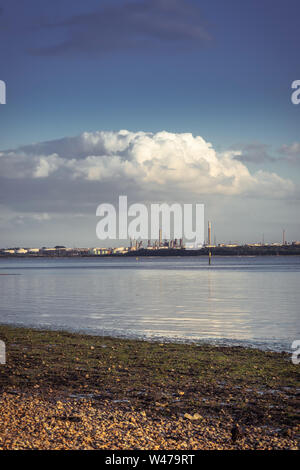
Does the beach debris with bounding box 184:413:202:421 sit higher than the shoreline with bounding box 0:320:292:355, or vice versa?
the beach debris with bounding box 184:413:202:421

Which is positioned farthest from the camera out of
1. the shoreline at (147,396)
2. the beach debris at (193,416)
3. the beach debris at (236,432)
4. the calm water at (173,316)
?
the calm water at (173,316)

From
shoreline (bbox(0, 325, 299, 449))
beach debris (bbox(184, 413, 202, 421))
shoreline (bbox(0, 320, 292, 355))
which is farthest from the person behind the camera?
shoreline (bbox(0, 320, 292, 355))

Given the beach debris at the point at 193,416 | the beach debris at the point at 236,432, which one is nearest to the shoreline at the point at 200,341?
the beach debris at the point at 193,416

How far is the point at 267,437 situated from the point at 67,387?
217 inches

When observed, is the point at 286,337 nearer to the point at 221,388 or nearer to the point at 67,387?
the point at 221,388

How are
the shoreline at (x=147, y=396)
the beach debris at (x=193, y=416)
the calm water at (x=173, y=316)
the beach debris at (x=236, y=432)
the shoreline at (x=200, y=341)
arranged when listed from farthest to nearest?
the calm water at (x=173, y=316), the shoreline at (x=200, y=341), the beach debris at (x=193, y=416), the beach debris at (x=236, y=432), the shoreline at (x=147, y=396)

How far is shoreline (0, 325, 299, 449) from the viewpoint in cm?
841

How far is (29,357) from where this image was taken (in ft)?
53.9

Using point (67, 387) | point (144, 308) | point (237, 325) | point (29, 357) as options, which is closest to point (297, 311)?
point (237, 325)

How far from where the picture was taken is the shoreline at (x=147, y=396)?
8.41 metres

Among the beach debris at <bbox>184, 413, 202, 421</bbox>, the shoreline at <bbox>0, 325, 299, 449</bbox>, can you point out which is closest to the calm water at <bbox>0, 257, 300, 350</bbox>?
the shoreline at <bbox>0, 325, 299, 449</bbox>

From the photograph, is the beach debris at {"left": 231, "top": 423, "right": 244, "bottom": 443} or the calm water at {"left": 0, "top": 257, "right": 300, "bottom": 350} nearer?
the beach debris at {"left": 231, "top": 423, "right": 244, "bottom": 443}

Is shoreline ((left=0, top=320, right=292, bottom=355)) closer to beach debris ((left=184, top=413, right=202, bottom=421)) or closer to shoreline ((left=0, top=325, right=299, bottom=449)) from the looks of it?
shoreline ((left=0, top=325, right=299, bottom=449))

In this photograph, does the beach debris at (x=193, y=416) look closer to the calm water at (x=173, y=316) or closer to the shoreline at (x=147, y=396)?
the shoreline at (x=147, y=396)
